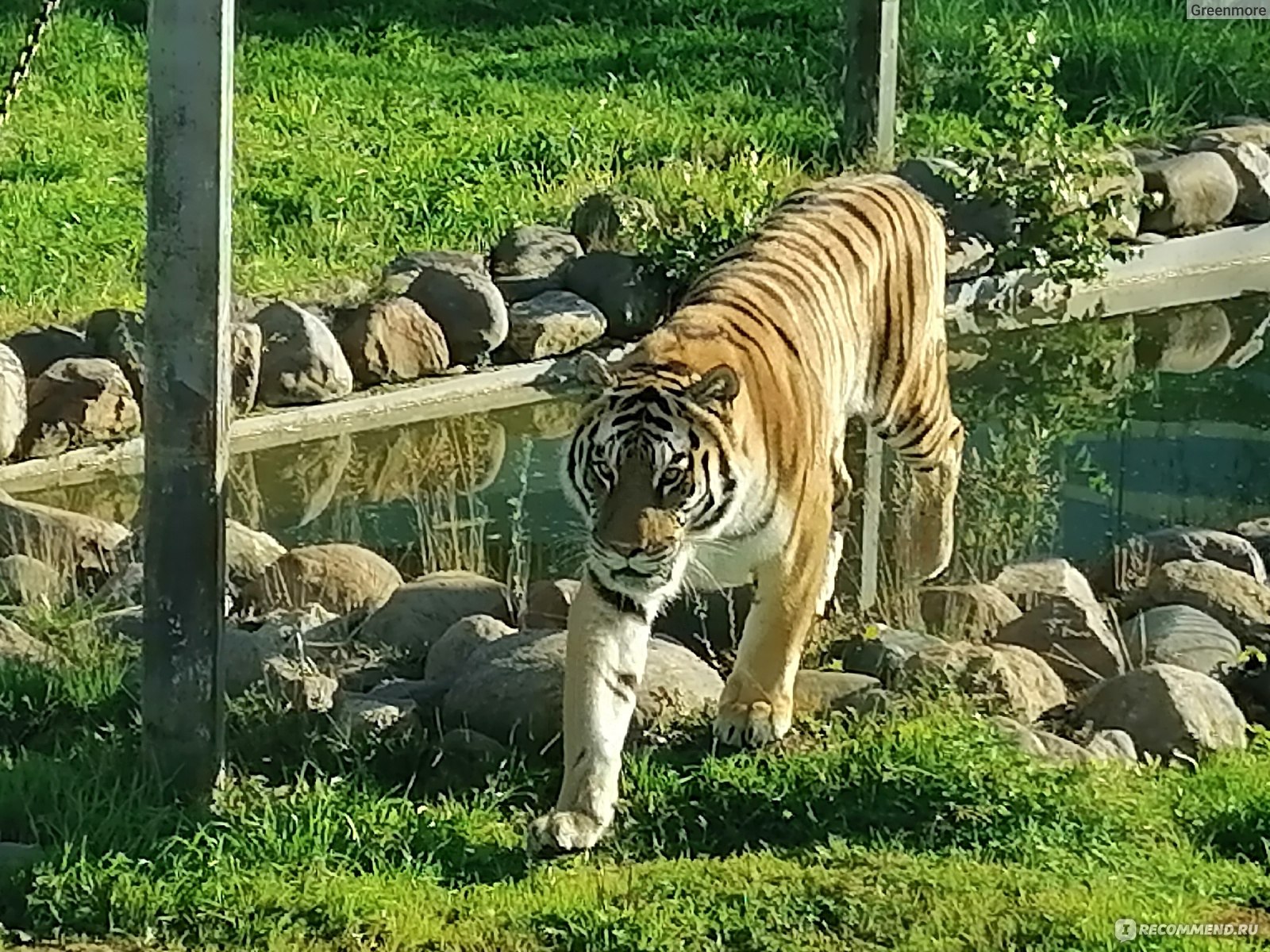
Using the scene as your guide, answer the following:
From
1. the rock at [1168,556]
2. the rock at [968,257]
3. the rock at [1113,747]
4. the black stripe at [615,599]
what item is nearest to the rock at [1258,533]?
the rock at [1168,556]

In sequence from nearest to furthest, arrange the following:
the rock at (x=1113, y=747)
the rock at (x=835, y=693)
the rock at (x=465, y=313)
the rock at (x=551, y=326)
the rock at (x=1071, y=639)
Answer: the rock at (x=1113, y=747) → the rock at (x=835, y=693) → the rock at (x=1071, y=639) → the rock at (x=465, y=313) → the rock at (x=551, y=326)

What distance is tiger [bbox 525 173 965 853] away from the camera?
454 cm

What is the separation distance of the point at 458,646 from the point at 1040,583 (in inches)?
61.1

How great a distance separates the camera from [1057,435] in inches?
313

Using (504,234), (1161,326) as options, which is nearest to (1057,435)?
(1161,326)

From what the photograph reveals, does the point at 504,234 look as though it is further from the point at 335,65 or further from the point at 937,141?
the point at 335,65

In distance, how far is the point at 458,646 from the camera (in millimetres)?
5398

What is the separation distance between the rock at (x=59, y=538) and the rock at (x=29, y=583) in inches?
7.0

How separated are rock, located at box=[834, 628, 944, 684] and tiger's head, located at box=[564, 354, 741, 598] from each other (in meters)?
0.82

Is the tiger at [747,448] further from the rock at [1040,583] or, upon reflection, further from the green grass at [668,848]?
the rock at [1040,583]

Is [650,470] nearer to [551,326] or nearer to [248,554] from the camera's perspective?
[248,554]

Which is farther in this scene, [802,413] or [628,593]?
[802,413]

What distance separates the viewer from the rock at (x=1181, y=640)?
558 cm

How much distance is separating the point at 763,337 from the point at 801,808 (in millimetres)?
1154
